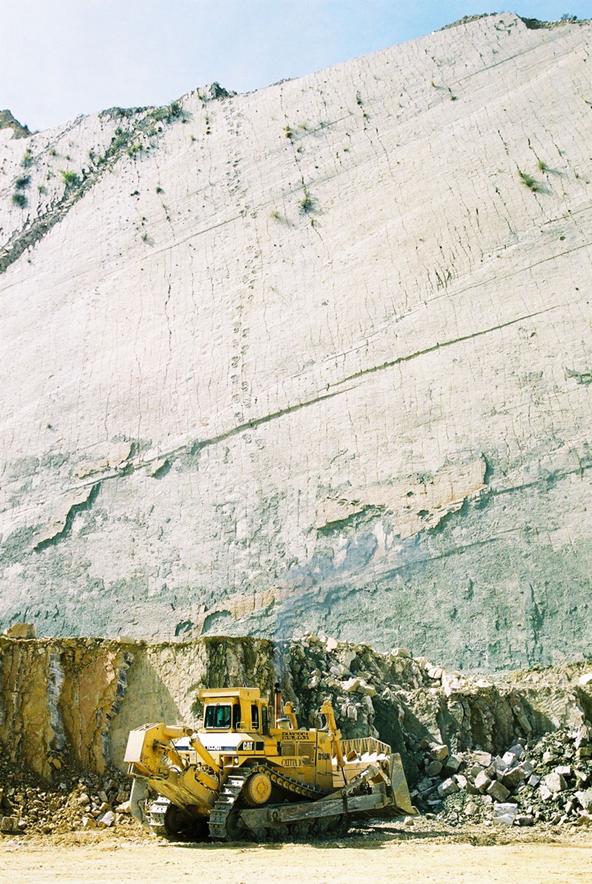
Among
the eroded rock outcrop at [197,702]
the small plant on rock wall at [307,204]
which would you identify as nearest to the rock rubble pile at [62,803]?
the eroded rock outcrop at [197,702]

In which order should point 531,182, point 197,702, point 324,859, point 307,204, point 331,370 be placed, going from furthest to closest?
point 307,204, point 531,182, point 331,370, point 197,702, point 324,859

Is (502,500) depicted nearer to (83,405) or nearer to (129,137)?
(83,405)

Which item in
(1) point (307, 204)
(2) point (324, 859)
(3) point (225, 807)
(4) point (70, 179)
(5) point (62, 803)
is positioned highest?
(4) point (70, 179)

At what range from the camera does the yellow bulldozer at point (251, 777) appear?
7.86 meters

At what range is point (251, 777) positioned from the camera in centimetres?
812

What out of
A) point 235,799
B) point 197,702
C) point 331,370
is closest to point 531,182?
point 331,370

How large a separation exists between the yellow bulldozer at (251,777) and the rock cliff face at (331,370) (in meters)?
4.16

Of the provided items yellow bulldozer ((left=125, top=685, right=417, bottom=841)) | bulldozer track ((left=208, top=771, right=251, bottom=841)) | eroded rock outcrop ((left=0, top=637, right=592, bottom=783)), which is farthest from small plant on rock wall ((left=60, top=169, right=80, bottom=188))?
bulldozer track ((left=208, top=771, right=251, bottom=841))

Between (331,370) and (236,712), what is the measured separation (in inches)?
346

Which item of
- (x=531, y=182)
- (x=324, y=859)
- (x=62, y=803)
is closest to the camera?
(x=324, y=859)

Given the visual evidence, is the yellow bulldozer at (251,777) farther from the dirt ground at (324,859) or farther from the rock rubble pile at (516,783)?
the rock rubble pile at (516,783)

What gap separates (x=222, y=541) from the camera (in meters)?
15.4

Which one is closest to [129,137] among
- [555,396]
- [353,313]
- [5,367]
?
[5,367]

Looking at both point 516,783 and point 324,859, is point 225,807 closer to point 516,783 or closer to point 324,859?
point 324,859
